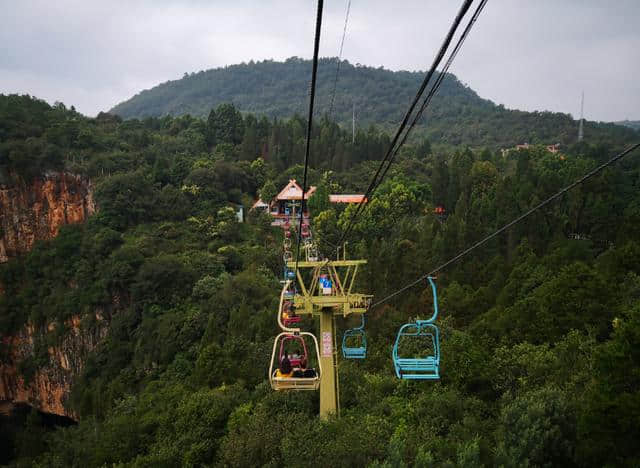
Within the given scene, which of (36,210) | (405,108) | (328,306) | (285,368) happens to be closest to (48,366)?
(36,210)

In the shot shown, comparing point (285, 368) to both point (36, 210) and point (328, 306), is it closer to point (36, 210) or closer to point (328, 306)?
point (328, 306)

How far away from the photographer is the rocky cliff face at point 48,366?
37.3 m

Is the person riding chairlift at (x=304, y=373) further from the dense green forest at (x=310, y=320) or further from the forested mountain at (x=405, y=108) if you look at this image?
the forested mountain at (x=405, y=108)

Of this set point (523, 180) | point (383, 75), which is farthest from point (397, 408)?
point (383, 75)

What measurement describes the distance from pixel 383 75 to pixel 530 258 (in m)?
181

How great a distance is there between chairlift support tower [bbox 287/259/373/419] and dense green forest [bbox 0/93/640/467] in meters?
0.97

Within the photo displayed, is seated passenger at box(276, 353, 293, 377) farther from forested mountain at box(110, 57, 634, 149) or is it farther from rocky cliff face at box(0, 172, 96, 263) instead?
forested mountain at box(110, 57, 634, 149)

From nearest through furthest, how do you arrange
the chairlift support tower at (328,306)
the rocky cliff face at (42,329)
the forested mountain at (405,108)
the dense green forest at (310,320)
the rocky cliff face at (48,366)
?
the dense green forest at (310,320), the chairlift support tower at (328,306), the rocky cliff face at (48,366), the rocky cliff face at (42,329), the forested mountain at (405,108)

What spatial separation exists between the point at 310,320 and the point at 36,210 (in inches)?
1210

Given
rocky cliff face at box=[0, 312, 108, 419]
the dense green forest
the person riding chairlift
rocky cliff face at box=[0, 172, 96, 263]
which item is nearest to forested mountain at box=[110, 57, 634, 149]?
the dense green forest

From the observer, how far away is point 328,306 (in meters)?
14.5

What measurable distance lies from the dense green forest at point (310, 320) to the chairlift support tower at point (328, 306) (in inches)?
38.3

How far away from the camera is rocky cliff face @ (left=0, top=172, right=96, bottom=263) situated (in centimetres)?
4450

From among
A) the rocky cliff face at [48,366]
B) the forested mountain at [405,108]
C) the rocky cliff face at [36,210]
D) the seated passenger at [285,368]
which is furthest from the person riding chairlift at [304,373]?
the forested mountain at [405,108]
